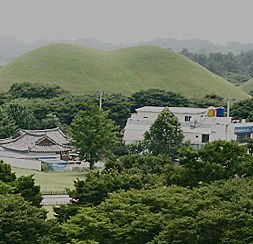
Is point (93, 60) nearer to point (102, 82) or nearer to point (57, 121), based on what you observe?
point (102, 82)

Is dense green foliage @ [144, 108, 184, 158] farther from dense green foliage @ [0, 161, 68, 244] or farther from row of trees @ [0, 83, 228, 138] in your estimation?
dense green foliage @ [0, 161, 68, 244]

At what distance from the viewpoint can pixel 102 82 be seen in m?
75.6

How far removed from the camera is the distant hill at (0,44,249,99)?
2975 inches

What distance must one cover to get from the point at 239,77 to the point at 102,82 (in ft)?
114

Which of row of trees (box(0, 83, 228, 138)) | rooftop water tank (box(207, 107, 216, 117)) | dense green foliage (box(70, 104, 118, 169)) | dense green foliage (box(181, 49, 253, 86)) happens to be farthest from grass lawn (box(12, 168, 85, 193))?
dense green foliage (box(181, 49, 253, 86))

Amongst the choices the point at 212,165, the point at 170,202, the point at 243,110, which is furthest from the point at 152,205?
the point at 243,110

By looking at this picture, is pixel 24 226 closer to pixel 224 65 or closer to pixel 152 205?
pixel 152 205

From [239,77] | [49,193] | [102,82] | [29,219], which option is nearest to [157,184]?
[29,219]

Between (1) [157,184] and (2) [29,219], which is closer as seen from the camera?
(2) [29,219]

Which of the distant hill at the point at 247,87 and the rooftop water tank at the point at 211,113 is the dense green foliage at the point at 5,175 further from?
the distant hill at the point at 247,87

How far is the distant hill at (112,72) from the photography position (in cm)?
7556

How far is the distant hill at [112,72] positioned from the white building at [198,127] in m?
23.8

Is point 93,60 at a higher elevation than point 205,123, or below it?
higher

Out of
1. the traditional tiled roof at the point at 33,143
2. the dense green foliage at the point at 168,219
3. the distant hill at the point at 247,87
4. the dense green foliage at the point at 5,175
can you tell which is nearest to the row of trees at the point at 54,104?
the traditional tiled roof at the point at 33,143
